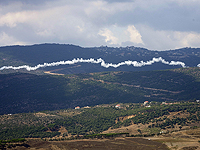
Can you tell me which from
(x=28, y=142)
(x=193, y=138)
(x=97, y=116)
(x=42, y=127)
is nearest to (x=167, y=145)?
(x=193, y=138)

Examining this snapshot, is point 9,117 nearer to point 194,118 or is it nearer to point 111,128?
point 111,128

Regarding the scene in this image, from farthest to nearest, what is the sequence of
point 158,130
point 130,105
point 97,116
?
point 130,105 < point 97,116 < point 158,130

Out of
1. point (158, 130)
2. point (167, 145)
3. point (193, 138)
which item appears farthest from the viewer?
point (158, 130)

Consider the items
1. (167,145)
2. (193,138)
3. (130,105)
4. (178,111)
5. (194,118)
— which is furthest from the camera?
(130,105)

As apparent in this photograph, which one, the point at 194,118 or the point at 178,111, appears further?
the point at 178,111

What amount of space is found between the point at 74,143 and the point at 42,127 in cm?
3953

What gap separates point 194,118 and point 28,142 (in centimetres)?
7207

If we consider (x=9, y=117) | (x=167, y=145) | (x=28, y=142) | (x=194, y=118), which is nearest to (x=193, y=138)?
(x=167, y=145)

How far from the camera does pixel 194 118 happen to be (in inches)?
5556

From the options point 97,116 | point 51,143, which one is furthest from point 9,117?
point 51,143

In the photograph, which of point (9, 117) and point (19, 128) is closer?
point (19, 128)

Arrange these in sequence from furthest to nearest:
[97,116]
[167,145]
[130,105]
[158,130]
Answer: [130,105] → [97,116] → [158,130] → [167,145]

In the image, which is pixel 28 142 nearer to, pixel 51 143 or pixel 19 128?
pixel 51 143

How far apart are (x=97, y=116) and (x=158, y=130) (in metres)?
50.0
